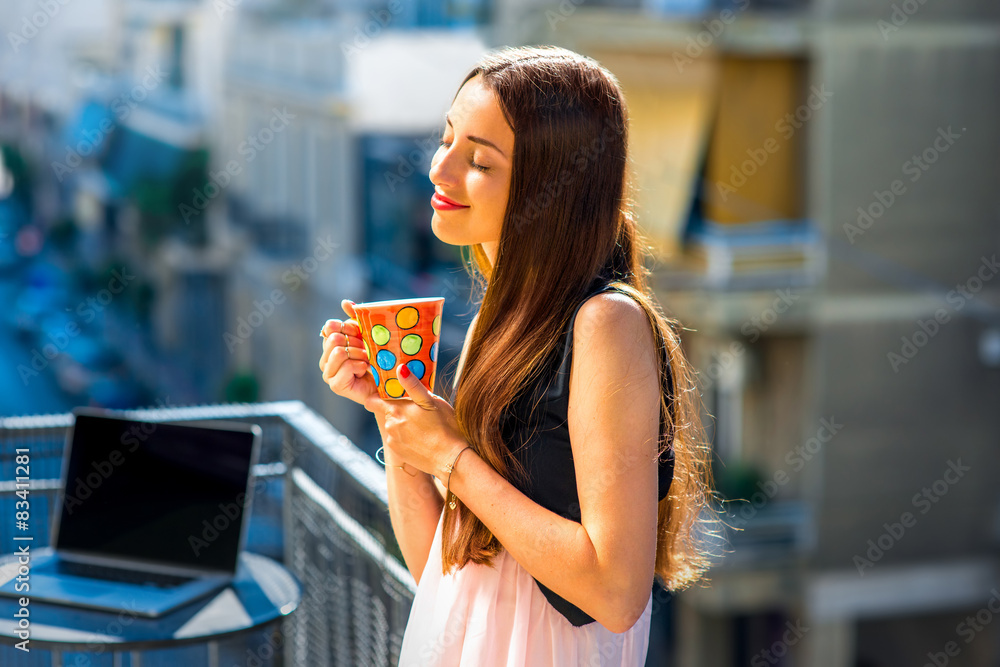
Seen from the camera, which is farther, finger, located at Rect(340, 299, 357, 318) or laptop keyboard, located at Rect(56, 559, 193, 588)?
laptop keyboard, located at Rect(56, 559, 193, 588)

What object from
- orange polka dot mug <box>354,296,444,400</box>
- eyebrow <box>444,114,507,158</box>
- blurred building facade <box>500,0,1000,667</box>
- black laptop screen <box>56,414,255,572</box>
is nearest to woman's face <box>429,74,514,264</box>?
eyebrow <box>444,114,507,158</box>

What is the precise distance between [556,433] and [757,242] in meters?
8.54

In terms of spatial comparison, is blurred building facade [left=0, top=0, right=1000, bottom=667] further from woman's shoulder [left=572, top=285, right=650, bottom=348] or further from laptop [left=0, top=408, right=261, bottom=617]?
woman's shoulder [left=572, top=285, right=650, bottom=348]

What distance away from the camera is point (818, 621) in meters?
9.99

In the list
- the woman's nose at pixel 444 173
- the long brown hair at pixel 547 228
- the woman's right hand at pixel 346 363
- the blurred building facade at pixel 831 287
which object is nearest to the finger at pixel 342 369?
the woman's right hand at pixel 346 363

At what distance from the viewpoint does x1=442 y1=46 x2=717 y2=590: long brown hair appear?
131cm

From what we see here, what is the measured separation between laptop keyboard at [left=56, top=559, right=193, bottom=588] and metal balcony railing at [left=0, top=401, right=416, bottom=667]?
0.17m

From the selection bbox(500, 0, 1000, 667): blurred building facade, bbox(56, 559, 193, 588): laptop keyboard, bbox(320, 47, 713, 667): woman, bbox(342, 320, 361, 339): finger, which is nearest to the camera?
bbox(320, 47, 713, 667): woman

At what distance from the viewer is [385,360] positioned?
4.54 ft

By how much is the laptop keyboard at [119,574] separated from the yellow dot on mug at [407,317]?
907 mm

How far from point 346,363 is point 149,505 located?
90 cm

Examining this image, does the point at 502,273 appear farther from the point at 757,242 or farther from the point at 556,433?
the point at 757,242

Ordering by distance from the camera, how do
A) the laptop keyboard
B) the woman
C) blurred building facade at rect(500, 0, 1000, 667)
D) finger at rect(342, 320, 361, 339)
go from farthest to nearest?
blurred building facade at rect(500, 0, 1000, 667)
the laptop keyboard
finger at rect(342, 320, 361, 339)
the woman

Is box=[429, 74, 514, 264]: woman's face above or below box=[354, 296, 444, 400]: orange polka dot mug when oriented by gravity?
above
